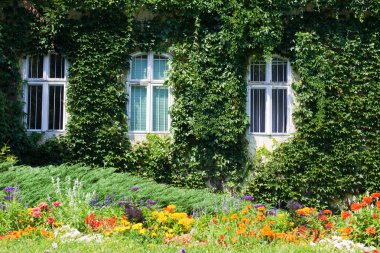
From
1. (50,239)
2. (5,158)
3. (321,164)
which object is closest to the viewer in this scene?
(50,239)

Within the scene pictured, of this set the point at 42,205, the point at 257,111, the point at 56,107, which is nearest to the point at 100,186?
the point at 42,205

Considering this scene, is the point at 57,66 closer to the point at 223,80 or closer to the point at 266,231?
the point at 223,80

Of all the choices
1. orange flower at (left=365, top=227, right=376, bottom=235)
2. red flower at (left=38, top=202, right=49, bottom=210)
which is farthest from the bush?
orange flower at (left=365, top=227, right=376, bottom=235)

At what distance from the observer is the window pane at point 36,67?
35.8 feet

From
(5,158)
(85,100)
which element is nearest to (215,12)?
(85,100)

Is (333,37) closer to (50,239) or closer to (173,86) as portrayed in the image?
(173,86)

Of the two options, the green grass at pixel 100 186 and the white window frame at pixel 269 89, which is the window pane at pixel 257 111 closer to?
the white window frame at pixel 269 89

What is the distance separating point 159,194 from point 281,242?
2946 mm

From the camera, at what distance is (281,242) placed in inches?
229

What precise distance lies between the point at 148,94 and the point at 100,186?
317cm

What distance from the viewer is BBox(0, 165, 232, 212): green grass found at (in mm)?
7820

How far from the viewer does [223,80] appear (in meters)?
10.4

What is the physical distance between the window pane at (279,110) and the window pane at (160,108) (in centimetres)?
242

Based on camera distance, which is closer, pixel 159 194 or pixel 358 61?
pixel 159 194
